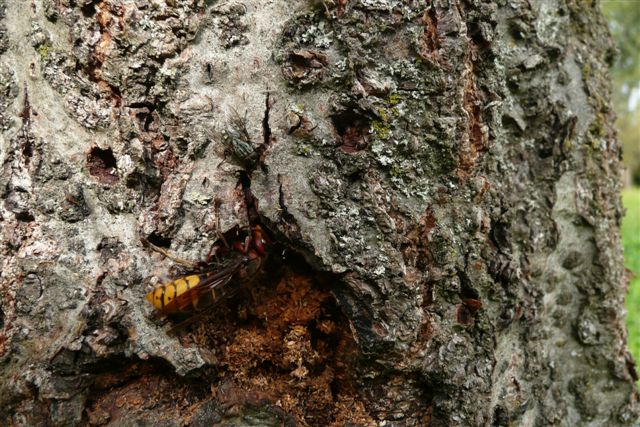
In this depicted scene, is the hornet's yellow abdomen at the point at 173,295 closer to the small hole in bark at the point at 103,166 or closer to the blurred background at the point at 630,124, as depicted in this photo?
the small hole in bark at the point at 103,166

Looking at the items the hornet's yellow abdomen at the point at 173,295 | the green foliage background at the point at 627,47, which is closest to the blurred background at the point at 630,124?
the green foliage background at the point at 627,47

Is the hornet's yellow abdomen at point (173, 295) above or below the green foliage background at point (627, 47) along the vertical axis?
below

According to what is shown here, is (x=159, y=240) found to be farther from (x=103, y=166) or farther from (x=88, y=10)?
(x=88, y=10)

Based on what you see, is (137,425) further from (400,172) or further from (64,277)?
(400,172)

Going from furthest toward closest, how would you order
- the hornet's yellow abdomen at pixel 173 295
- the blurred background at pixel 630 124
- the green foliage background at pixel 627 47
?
1. the green foliage background at pixel 627 47
2. the blurred background at pixel 630 124
3. the hornet's yellow abdomen at pixel 173 295

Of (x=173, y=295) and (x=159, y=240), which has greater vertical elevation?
(x=159, y=240)

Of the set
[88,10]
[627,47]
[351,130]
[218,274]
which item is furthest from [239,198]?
[627,47]

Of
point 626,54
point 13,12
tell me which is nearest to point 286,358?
point 13,12
